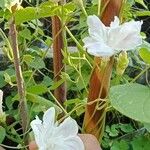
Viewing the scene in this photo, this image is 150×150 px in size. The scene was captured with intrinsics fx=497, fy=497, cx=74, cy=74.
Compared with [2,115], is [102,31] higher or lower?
higher

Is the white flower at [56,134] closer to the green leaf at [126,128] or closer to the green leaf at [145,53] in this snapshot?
the green leaf at [145,53]

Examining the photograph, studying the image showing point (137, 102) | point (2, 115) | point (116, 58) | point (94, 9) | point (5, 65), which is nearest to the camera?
point (137, 102)

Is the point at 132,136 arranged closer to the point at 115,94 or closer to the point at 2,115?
the point at 2,115

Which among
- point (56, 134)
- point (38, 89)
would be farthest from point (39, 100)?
point (56, 134)

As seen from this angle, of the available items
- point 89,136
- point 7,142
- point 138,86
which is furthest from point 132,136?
point 138,86

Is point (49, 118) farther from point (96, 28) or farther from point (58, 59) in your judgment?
point (58, 59)

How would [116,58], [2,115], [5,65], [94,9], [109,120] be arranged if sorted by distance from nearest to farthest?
[116,58]
[2,115]
[94,9]
[109,120]
[5,65]

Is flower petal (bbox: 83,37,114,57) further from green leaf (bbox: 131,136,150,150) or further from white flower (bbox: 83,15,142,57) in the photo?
green leaf (bbox: 131,136,150,150)
